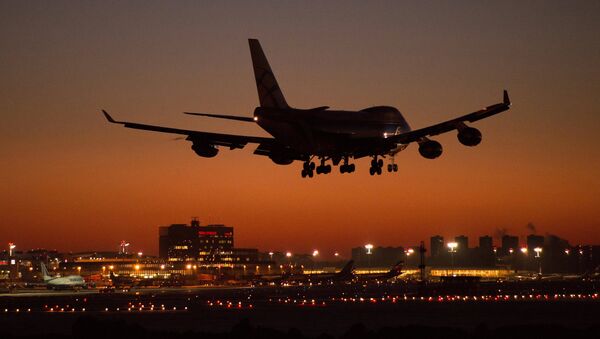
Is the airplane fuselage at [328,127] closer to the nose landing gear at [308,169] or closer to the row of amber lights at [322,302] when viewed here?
the nose landing gear at [308,169]

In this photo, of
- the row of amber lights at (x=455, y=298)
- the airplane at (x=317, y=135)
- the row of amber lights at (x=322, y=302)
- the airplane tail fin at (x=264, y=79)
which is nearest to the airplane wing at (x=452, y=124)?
the airplane at (x=317, y=135)

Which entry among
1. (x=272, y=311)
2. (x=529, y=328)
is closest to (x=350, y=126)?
(x=529, y=328)

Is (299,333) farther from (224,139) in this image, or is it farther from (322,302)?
(322,302)

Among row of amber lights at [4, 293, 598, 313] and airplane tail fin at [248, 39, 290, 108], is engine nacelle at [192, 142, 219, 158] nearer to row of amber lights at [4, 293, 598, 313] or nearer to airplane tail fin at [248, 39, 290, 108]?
airplane tail fin at [248, 39, 290, 108]

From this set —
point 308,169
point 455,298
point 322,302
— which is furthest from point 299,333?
point 455,298

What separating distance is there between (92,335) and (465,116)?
3191 cm

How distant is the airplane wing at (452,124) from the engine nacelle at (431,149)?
1074 millimetres

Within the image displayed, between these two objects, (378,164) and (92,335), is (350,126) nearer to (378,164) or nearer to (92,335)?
(378,164)

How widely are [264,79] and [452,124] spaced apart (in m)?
14.3

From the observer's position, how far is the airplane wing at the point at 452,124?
60.6m

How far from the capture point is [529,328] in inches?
2827

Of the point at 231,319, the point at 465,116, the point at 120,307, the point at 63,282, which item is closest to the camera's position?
the point at 465,116

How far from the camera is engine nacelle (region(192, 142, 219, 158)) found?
220 feet

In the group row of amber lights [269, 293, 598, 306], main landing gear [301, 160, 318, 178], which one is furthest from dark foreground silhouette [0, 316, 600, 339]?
row of amber lights [269, 293, 598, 306]
